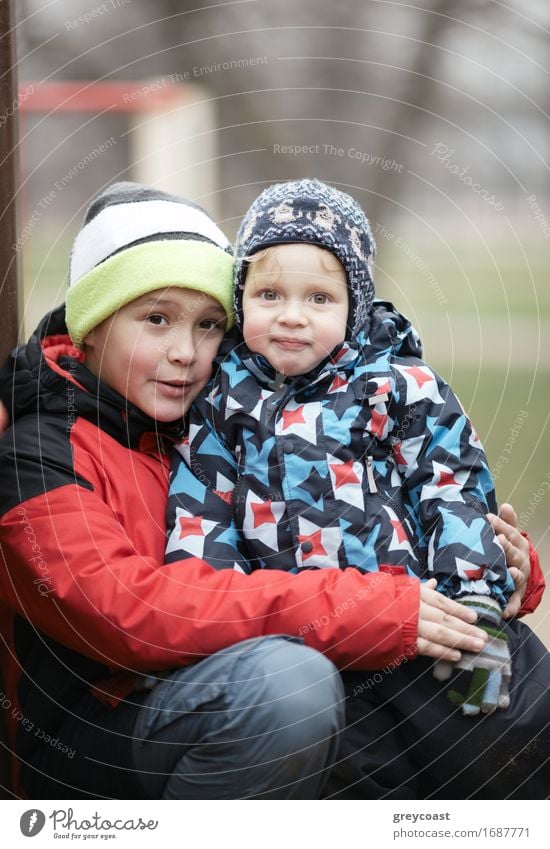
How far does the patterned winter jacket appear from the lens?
1392 mm

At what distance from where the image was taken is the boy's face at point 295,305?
4.68ft

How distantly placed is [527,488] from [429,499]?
2.41m

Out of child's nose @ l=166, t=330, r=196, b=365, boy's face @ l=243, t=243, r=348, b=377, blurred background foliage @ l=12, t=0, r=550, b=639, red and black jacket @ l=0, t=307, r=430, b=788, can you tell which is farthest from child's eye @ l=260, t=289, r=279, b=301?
blurred background foliage @ l=12, t=0, r=550, b=639

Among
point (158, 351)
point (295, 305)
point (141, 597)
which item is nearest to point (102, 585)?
point (141, 597)

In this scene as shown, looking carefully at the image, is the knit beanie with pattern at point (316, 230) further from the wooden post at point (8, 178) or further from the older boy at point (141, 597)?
the wooden post at point (8, 178)

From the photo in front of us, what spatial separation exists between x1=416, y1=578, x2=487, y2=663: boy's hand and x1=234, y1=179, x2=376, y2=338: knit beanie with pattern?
0.38m

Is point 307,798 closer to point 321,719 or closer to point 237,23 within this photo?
point 321,719

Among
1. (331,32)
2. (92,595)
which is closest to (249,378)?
(92,595)

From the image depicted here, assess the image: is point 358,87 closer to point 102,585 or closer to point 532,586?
point 532,586

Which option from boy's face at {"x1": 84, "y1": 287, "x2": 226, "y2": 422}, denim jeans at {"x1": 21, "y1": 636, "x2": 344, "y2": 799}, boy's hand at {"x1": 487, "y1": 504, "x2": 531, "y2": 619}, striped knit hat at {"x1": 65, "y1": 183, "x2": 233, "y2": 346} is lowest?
denim jeans at {"x1": 21, "y1": 636, "x2": 344, "y2": 799}

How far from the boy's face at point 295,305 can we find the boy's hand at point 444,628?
0.34 meters

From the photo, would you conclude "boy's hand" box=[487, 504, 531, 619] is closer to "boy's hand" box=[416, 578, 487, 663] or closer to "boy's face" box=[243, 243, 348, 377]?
"boy's hand" box=[416, 578, 487, 663]

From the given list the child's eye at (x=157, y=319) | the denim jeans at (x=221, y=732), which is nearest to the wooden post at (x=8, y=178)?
the child's eye at (x=157, y=319)

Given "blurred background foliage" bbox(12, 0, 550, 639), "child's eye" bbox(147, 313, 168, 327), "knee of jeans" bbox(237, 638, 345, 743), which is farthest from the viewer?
"blurred background foliage" bbox(12, 0, 550, 639)
